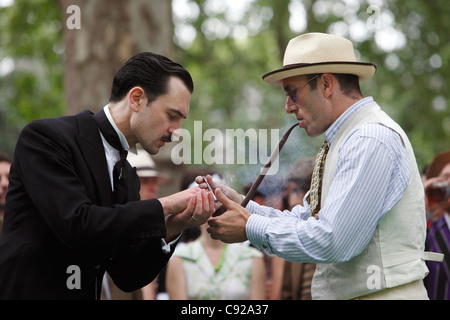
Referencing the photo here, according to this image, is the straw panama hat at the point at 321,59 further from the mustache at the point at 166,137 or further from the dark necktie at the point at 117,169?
the dark necktie at the point at 117,169

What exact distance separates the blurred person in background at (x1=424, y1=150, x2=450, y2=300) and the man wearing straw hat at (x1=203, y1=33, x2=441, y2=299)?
7.51ft

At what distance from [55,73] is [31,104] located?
37.9 inches

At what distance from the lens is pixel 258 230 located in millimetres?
3266

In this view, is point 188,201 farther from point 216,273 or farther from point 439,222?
point 439,222

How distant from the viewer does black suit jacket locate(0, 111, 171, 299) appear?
9.44ft

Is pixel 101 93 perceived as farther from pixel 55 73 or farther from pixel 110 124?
pixel 55 73

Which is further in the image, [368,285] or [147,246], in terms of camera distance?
[147,246]

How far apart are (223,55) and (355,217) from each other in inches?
772

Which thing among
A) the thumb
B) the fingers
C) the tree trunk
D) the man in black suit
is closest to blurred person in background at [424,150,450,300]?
the thumb

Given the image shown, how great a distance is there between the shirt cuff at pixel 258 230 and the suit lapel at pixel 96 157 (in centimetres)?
75

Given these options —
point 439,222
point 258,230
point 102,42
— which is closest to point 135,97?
point 258,230

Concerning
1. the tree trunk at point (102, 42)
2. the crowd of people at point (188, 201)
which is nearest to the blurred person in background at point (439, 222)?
the crowd of people at point (188, 201)
